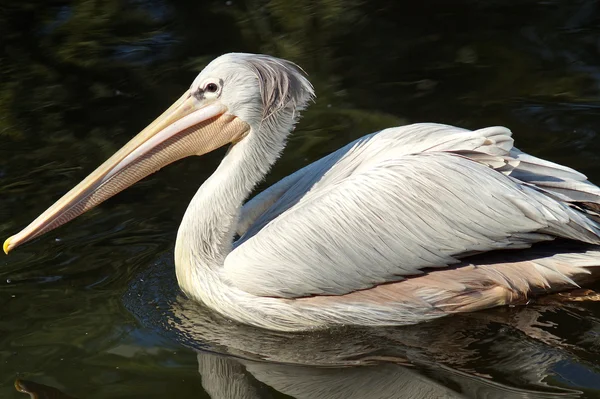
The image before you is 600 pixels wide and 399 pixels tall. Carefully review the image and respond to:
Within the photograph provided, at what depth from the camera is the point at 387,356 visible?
4.64m

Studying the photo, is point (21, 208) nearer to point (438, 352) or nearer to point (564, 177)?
point (438, 352)

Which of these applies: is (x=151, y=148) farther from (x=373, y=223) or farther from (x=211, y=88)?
(x=373, y=223)

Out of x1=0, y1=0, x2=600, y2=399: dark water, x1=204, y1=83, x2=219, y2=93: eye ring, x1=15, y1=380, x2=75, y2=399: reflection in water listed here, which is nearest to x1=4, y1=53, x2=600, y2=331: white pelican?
x1=204, y1=83, x2=219, y2=93: eye ring

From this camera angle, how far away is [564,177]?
489cm

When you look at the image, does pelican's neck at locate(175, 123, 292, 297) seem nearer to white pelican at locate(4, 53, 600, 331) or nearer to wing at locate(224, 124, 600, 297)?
white pelican at locate(4, 53, 600, 331)

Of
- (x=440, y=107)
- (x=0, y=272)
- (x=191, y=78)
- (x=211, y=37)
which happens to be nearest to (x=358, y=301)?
(x=0, y=272)

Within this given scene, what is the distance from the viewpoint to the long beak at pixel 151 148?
502 centimetres

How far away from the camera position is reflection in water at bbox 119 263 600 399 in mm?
4352

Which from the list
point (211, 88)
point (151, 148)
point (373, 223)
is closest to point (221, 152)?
point (151, 148)

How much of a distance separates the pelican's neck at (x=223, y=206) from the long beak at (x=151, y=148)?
4.9 inches

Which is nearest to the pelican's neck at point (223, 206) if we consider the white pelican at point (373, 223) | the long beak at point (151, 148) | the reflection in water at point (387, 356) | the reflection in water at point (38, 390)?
the white pelican at point (373, 223)

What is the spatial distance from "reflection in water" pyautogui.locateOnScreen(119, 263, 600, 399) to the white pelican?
0.10m

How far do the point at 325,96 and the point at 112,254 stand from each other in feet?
8.09

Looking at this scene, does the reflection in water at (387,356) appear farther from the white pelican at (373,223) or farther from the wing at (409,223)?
the wing at (409,223)
